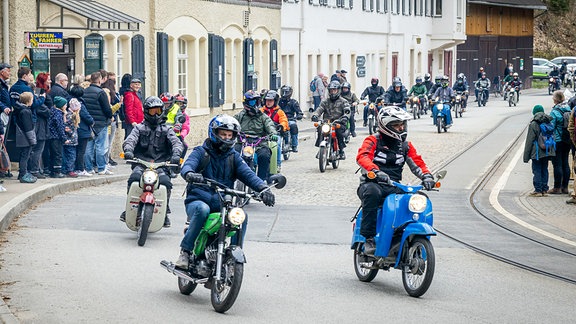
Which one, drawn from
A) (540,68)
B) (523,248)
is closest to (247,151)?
(523,248)

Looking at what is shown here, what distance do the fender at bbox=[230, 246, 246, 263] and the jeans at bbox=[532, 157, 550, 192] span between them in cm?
1160

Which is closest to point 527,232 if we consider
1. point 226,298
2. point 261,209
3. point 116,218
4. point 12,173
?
point 261,209

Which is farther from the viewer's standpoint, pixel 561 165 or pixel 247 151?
pixel 561 165

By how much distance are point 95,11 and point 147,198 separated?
1086cm

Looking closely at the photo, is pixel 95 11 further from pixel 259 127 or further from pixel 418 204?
pixel 418 204

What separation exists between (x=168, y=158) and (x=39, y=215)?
2449 millimetres

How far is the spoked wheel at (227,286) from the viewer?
9.88 metres

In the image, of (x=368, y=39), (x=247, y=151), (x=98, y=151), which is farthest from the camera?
(x=368, y=39)

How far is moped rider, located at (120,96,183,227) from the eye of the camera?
568 inches

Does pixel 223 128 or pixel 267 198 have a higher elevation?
pixel 223 128

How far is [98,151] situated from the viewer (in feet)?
71.6

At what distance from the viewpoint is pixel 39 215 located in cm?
1619

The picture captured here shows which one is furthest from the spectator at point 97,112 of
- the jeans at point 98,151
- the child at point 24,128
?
the child at point 24,128

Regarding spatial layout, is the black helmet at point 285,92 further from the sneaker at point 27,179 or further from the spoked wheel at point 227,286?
the spoked wheel at point 227,286
